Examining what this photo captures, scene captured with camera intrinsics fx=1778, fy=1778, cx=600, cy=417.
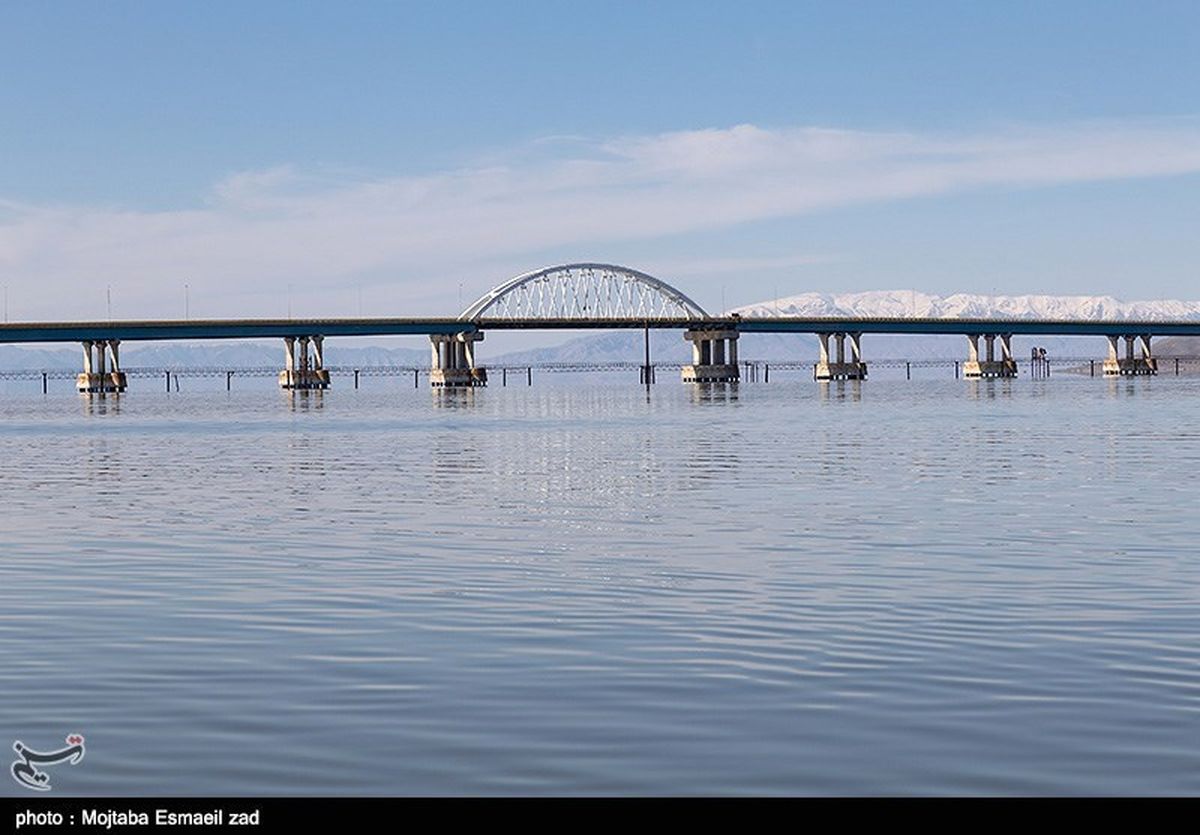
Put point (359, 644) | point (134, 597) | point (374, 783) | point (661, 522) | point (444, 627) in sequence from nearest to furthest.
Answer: point (374, 783) < point (359, 644) < point (444, 627) < point (134, 597) < point (661, 522)

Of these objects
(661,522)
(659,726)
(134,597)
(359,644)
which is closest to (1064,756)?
(659,726)

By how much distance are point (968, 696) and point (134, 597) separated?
15138 millimetres

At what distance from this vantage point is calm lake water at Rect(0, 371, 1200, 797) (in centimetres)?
1661

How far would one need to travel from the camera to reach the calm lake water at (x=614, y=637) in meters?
16.6

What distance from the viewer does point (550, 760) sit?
16.7m

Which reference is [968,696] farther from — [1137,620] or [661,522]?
[661,522]

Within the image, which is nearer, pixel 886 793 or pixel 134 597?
pixel 886 793

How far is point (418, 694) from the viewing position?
19969 millimetres

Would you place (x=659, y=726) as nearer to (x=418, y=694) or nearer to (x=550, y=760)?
(x=550, y=760)

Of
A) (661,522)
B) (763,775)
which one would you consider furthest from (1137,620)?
(661,522)

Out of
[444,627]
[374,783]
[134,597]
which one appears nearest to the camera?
[374,783]

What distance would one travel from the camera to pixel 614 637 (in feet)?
78.7
